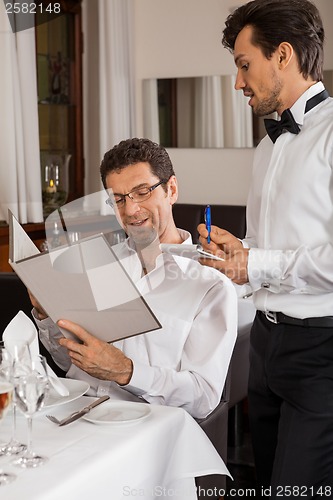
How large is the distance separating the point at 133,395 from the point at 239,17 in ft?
3.17

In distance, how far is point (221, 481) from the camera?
2062mm

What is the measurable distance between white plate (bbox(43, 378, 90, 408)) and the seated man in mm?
48

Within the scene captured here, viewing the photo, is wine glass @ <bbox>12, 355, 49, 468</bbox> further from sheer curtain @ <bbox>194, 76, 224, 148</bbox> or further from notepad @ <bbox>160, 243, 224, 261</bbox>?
sheer curtain @ <bbox>194, 76, 224, 148</bbox>

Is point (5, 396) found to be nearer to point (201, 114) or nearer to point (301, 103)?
point (301, 103)

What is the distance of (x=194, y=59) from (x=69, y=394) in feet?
14.0

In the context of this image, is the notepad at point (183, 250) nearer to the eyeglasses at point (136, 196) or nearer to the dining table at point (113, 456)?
the eyeglasses at point (136, 196)

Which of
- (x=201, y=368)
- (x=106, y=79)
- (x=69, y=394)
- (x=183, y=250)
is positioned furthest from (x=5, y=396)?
(x=106, y=79)

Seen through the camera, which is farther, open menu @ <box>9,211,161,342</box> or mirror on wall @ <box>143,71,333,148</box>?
mirror on wall @ <box>143,71,333,148</box>

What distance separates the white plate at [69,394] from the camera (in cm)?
160

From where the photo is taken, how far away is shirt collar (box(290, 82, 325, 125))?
6.25ft

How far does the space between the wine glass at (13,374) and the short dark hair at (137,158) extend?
0.71 m

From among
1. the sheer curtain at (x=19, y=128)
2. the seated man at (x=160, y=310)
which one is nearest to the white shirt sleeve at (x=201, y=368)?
the seated man at (x=160, y=310)

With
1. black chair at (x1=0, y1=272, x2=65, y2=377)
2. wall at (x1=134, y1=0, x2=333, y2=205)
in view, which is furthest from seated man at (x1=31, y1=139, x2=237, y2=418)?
wall at (x1=134, y1=0, x2=333, y2=205)

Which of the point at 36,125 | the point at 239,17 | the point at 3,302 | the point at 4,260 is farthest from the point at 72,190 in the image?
the point at 239,17
